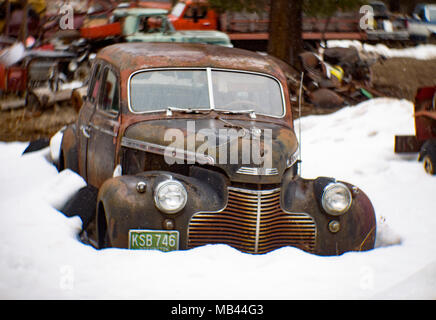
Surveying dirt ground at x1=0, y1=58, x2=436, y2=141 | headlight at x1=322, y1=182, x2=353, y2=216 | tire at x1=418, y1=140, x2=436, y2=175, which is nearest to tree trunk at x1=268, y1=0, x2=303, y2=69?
dirt ground at x1=0, y1=58, x2=436, y2=141

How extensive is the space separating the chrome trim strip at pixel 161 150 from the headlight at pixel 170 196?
342mm

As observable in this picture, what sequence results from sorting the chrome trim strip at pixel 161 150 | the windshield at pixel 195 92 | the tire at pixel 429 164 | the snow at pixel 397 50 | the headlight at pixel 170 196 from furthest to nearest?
1. the snow at pixel 397 50
2. the tire at pixel 429 164
3. the windshield at pixel 195 92
4. the chrome trim strip at pixel 161 150
5. the headlight at pixel 170 196

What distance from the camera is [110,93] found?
605 centimetres

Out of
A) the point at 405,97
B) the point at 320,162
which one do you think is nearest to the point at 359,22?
the point at 405,97

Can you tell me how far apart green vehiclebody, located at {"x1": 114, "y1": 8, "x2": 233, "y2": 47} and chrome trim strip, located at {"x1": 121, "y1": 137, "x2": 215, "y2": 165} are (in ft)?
33.5

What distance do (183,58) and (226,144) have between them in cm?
125

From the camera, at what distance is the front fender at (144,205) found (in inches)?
187

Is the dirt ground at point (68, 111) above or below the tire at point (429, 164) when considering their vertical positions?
below

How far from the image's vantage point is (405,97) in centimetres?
1425

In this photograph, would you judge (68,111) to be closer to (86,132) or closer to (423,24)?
(86,132)

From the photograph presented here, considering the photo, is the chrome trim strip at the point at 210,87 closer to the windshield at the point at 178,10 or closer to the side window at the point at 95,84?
the side window at the point at 95,84

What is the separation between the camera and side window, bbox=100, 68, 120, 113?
19.3 feet

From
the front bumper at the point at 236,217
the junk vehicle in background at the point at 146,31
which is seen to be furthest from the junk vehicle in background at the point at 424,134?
the junk vehicle in background at the point at 146,31
